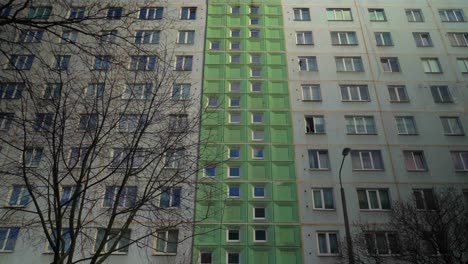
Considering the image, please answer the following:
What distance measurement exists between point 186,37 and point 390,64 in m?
17.4

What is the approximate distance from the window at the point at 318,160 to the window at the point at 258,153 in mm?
3387

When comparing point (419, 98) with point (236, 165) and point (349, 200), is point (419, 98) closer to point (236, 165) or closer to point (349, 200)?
point (349, 200)

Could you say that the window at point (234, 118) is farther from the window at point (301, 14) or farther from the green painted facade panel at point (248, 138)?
the window at point (301, 14)

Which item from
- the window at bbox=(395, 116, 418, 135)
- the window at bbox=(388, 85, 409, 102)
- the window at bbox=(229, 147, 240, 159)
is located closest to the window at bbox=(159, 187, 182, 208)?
the window at bbox=(229, 147, 240, 159)

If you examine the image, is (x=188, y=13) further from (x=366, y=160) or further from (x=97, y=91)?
(x=97, y=91)

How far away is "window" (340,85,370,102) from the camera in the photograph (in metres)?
27.9

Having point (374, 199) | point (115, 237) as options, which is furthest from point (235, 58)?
point (115, 237)

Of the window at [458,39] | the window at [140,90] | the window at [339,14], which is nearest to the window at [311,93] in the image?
the window at [339,14]

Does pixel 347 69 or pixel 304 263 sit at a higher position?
pixel 347 69

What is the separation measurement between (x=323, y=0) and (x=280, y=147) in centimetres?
1611

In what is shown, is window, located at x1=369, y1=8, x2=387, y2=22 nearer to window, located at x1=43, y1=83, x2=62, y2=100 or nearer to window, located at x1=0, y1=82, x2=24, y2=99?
window, located at x1=43, y1=83, x2=62, y2=100

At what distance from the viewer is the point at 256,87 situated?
28.6 meters

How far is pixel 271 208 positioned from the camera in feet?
76.1

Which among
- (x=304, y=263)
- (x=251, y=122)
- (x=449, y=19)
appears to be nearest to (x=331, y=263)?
(x=304, y=263)
